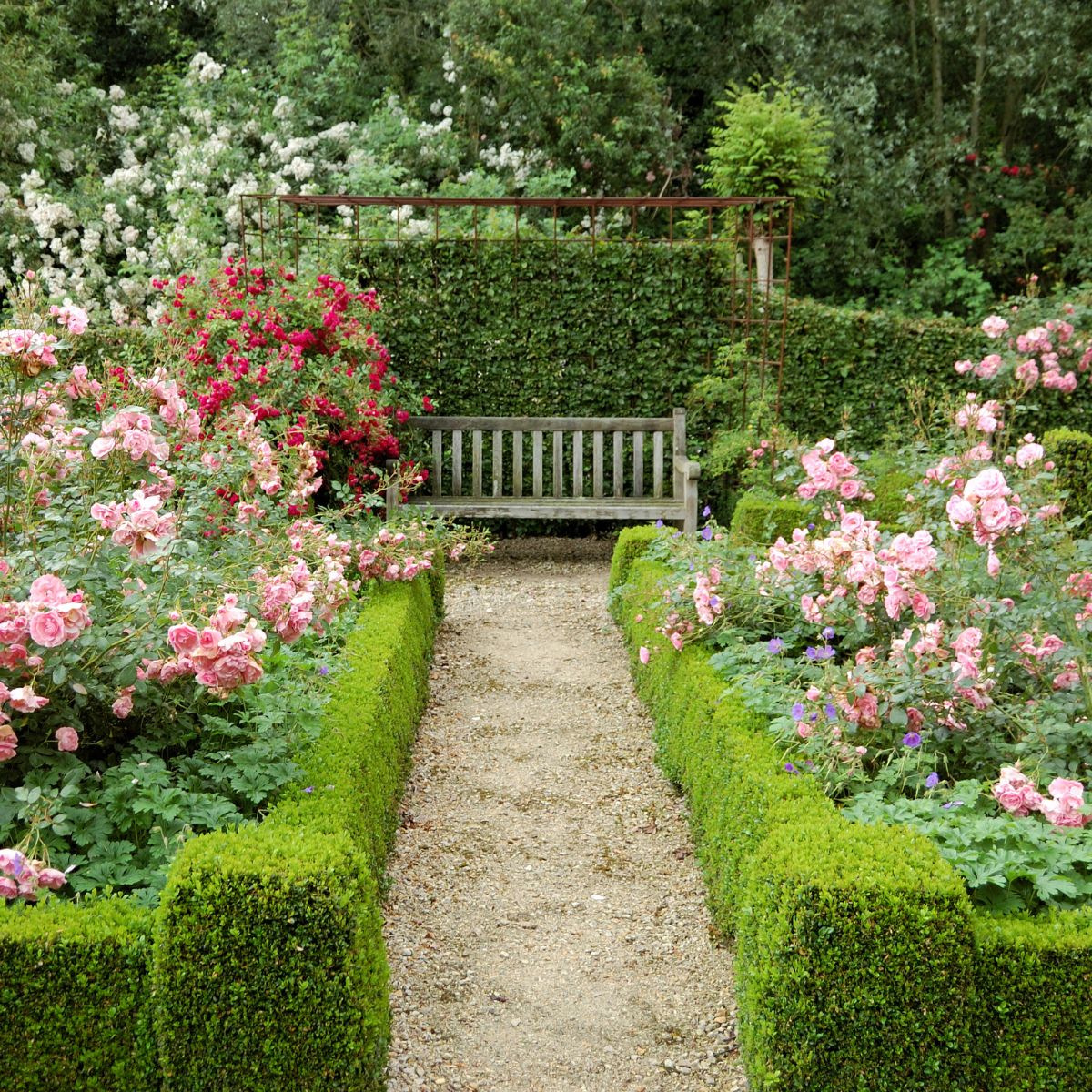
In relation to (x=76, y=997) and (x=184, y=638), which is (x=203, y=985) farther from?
(x=184, y=638)

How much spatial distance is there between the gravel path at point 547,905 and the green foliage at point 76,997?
69 cm

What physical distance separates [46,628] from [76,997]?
722mm

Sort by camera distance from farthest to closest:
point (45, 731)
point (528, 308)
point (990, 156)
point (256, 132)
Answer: point (990, 156) < point (256, 132) < point (528, 308) < point (45, 731)

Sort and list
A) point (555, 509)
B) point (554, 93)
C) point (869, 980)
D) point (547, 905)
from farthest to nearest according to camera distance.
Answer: point (554, 93) → point (555, 509) → point (547, 905) → point (869, 980)

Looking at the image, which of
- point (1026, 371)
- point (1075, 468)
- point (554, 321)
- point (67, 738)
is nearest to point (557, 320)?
point (554, 321)

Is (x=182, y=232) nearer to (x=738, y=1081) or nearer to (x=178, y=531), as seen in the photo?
(x=178, y=531)

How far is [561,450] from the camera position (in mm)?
8422

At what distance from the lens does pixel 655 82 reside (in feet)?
39.9

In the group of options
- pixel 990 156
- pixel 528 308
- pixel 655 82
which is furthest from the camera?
pixel 990 156

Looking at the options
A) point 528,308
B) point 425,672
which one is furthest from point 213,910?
point 528,308

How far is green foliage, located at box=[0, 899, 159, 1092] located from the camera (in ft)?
7.65

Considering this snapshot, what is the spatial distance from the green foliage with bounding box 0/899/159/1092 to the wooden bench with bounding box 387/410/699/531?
5261 mm

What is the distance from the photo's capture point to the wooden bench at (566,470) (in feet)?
25.6

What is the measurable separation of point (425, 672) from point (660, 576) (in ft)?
3.81
